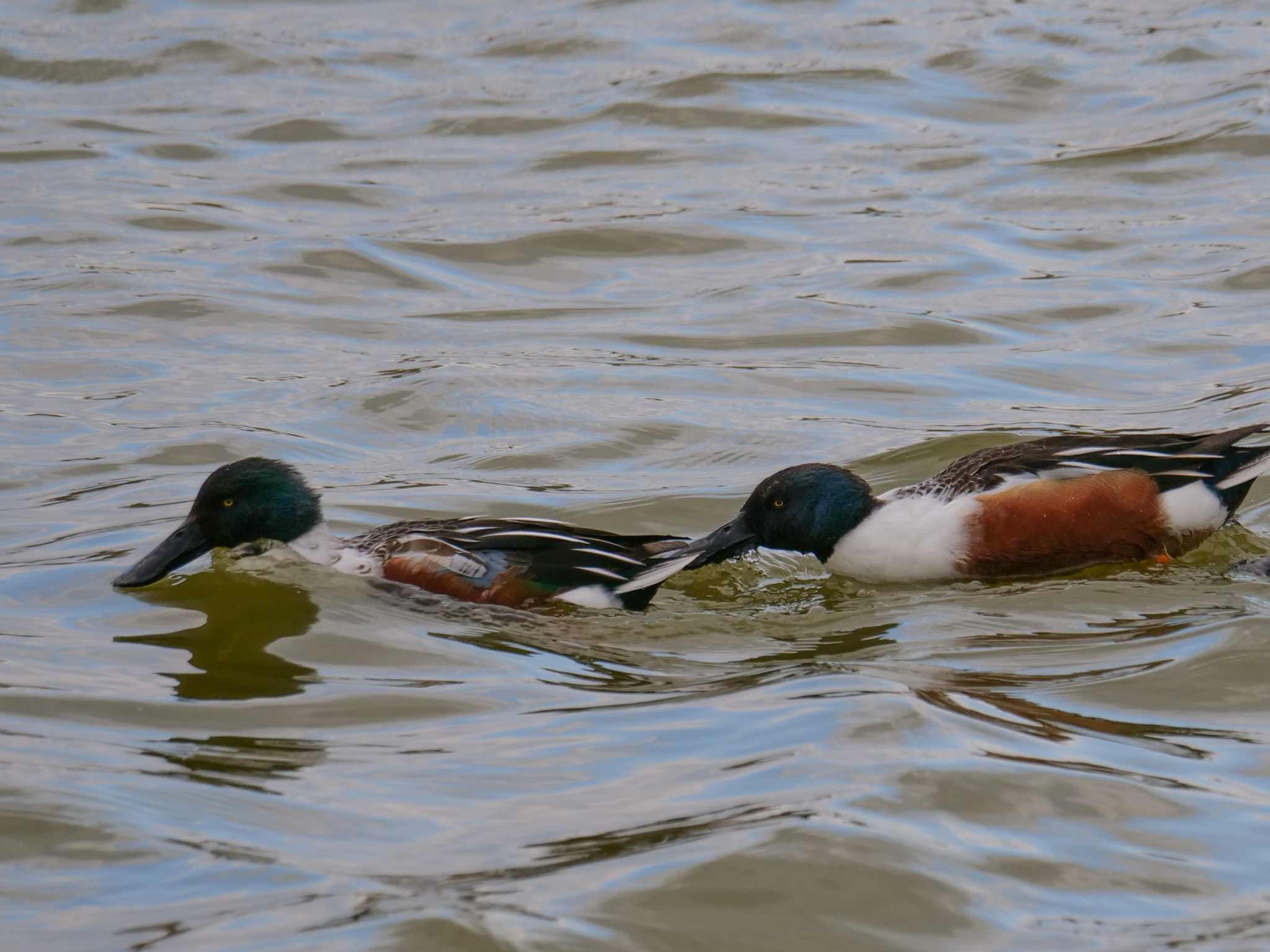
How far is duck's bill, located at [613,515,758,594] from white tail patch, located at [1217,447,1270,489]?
6.01 ft

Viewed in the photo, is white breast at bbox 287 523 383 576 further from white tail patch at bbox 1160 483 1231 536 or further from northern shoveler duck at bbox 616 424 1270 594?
white tail patch at bbox 1160 483 1231 536

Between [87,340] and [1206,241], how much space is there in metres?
7.23

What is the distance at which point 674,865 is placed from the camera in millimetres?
4039

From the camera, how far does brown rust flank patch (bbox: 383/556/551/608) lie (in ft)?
21.0

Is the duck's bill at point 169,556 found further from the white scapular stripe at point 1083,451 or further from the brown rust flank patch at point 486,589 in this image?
the white scapular stripe at point 1083,451

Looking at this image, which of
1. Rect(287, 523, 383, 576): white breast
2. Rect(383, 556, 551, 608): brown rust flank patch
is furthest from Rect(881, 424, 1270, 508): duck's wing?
Rect(287, 523, 383, 576): white breast

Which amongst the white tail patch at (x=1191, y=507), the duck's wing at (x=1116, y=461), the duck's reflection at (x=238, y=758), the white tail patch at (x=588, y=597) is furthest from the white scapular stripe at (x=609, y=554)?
the white tail patch at (x=1191, y=507)

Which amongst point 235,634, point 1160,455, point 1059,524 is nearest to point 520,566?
point 235,634

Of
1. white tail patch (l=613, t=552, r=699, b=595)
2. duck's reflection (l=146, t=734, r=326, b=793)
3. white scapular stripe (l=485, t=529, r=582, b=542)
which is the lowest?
duck's reflection (l=146, t=734, r=326, b=793)

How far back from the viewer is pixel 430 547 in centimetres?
648

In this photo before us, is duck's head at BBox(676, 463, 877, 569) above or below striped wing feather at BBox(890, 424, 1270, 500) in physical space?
below

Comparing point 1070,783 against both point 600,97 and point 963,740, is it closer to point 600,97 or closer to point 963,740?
point 963,740

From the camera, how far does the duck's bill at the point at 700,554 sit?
21.1 ft

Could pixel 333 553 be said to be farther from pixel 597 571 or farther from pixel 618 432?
pixel 618 432
